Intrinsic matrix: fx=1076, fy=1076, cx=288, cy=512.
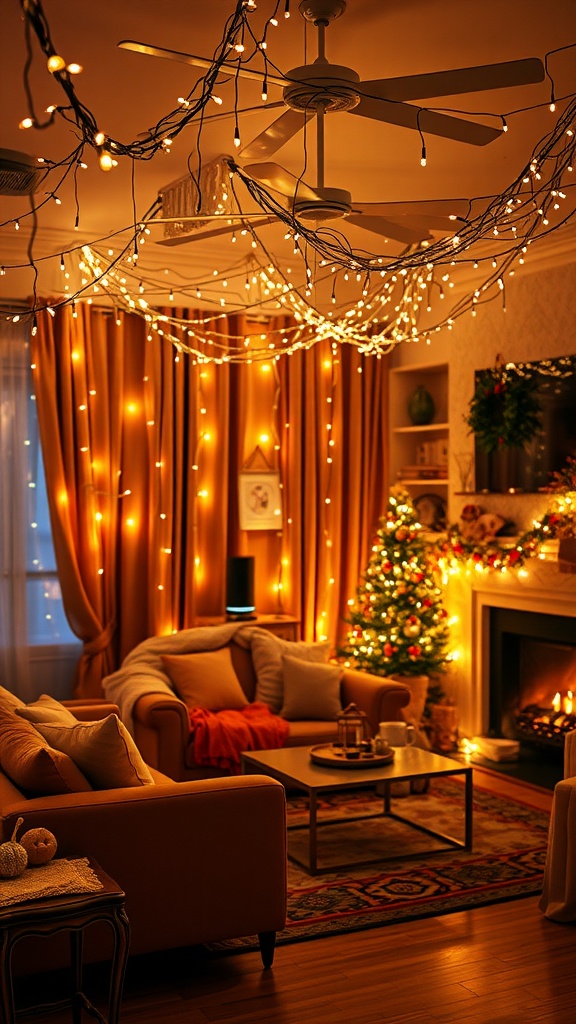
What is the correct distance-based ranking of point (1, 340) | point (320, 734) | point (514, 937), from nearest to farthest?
1. point (514, 937)
2. point (320, 734)
3. point (1, 340)

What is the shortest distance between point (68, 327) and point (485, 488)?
111 inches

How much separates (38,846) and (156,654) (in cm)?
315

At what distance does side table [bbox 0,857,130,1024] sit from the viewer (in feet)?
9.66

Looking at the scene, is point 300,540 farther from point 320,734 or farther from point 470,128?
point 470,128

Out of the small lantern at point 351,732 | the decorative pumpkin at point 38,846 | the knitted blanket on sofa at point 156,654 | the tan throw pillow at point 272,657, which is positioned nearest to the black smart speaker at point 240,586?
the knitted blanket on sofa at point 156,654

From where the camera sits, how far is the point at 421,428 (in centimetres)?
759

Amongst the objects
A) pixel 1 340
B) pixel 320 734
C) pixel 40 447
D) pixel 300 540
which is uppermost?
pixel 1 340

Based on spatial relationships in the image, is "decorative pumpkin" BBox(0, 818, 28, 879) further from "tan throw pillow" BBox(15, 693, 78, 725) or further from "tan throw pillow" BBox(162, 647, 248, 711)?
"tan throw pillow" BBox(162, 647, 248, 711)

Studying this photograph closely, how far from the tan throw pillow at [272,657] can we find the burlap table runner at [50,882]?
3.06 m

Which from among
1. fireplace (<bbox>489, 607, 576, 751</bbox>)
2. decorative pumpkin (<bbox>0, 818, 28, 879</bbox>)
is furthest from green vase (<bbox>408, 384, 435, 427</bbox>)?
decorative pumpkin (<bbox>0, 818, 28, 879</bbox>)

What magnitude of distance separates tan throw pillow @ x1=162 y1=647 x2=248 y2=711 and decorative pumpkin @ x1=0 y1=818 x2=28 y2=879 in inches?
113

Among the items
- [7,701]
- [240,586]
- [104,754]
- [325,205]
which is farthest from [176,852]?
[240,586]

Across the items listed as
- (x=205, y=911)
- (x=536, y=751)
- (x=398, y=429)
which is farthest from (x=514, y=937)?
(x=398, y=429)

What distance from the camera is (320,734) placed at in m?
5.93
